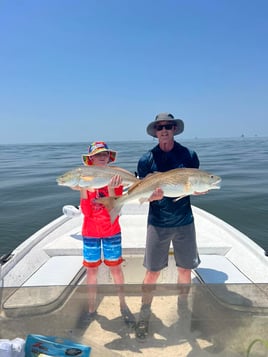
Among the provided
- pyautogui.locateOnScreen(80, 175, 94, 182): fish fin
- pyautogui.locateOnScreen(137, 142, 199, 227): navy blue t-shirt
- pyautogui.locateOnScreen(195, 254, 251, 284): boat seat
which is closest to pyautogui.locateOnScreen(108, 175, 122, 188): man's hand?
pyautogui.locateOnScreen(80, 175, 94, 182): fish fin

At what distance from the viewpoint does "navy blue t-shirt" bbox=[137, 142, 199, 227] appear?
3.41m

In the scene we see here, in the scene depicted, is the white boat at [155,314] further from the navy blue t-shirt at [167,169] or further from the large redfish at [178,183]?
the large redfish at [178,183]

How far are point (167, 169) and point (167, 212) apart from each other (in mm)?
535

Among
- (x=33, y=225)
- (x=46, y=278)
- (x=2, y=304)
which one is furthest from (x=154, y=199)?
(x=33, y=225)

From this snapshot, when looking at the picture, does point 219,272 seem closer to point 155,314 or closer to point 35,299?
point 155,314

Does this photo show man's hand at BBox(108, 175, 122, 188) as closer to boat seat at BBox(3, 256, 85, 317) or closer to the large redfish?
the large redfish

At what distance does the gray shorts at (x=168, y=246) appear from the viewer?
346 cm

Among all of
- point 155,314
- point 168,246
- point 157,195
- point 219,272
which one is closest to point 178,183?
point 157,195

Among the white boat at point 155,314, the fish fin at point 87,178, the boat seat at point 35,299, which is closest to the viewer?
the white boat at point 155,314

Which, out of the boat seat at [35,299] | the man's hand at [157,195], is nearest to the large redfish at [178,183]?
the man's hand at [157,195]

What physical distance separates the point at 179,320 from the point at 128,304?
0.58m

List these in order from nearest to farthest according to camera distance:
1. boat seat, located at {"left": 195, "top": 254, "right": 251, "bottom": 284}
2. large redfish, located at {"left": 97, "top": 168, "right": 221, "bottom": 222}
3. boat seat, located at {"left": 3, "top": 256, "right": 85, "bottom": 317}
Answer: boat seat, located at {"left": 3, "top": 256, "right": 85, "bottom": 317} → large redfish, located at {"left": 97, "top": 168, "right": 221, "bottom": 222} → boat seat, located at {"left": 195, "top": 254, "right": 251, "bottom": 284}

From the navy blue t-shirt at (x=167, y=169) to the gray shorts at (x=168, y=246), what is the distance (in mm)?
90

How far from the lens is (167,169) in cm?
344
